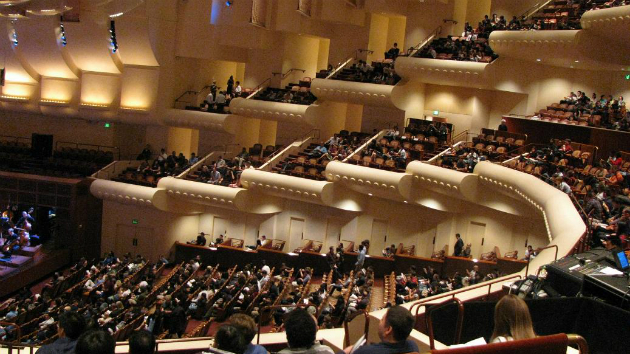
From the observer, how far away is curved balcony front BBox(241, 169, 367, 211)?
18984 millimetres

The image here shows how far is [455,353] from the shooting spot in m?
3.14

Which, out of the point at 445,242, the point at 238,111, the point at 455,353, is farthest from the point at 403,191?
the point at 455,353

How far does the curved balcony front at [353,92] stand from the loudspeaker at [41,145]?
32.4 ft

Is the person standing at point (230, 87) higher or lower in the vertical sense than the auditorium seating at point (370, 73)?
lower

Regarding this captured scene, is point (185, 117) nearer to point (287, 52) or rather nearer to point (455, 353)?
point (287, 52)

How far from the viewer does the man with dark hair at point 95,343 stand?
11.9 feet

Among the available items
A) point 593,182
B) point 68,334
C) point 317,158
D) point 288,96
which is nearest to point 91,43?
point 288,96

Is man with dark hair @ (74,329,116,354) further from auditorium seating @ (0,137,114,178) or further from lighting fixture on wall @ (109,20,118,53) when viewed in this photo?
lighting fixture on wall @ (109,20,118,53)

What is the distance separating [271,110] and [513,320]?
61.0 feet

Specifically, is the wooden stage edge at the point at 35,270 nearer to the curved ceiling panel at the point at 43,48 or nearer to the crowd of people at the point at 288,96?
the curved ceiling panel at the point at 43,48

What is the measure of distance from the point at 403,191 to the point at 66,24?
1252 centimetres

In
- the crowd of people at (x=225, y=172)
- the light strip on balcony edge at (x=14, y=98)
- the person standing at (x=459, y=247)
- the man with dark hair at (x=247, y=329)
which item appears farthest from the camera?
the light strip on balcony edge at (x=14, y=98)

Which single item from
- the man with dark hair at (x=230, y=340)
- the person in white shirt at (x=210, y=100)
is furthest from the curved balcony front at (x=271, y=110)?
the man with dark hair at (x=230, y=340)

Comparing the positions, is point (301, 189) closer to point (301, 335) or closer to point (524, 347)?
point (301, 335)
